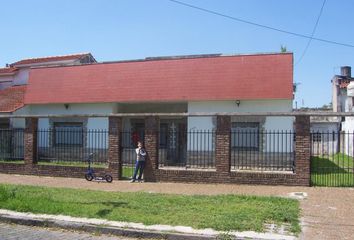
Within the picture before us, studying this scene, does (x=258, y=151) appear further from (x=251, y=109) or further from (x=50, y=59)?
(x=50, y=59)

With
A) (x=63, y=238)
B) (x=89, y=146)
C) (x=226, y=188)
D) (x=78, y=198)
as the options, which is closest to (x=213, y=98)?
(x=89, y=146)

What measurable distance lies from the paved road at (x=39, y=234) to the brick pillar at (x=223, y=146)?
7.89 m

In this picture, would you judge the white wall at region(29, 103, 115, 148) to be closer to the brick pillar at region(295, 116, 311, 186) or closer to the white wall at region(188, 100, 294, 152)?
the white wall at region(188, 100, 294, 152)

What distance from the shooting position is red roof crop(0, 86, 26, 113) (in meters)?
26.9

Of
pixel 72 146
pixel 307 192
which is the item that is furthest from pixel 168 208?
pixel 72 146

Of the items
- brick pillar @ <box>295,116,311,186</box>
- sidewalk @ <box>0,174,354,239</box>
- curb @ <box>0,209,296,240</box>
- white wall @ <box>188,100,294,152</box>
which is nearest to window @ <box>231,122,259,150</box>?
white wall @ <box>188,100,294,152</box>

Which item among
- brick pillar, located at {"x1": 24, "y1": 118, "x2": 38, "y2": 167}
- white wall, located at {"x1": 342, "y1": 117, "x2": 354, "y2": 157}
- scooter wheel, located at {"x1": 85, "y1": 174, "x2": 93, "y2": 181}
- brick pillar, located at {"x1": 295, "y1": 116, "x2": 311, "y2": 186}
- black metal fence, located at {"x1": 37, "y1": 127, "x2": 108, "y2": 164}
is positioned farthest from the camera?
white wall, located at {"x1": 342, "y1": 117, "x2": 354, "y2": 157}

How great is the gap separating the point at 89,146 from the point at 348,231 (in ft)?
53.9

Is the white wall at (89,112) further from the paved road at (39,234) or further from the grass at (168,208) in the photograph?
the paved road at (39,234)

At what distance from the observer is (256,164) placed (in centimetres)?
2062

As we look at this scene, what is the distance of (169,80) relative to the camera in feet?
77.7

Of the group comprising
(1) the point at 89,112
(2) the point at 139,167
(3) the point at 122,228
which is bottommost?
(3) the point at 122,228

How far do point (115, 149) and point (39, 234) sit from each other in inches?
343

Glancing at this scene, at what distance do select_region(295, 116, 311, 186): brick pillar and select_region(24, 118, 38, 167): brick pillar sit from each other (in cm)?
1066
